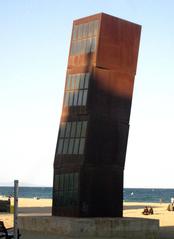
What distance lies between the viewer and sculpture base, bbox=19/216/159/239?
2545cm

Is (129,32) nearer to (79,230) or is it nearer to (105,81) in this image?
(105,81)

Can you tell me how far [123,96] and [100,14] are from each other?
418 cm

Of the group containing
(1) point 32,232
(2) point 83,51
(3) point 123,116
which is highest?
(2) point 83,51

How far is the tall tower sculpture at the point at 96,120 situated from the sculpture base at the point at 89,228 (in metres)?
1.34

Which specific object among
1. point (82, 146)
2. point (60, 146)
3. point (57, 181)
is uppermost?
point (82, 146)

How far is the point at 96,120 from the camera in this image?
2786cm

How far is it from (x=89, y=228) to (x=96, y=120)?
5204mm

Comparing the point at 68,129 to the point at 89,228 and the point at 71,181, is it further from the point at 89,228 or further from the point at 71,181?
the point at 89,228

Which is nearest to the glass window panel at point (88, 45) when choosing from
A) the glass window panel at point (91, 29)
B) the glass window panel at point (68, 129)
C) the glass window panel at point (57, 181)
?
the glass window panel at point (91, 29)

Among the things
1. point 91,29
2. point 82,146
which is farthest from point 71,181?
point 91,29

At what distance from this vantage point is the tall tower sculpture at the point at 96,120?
27.7m

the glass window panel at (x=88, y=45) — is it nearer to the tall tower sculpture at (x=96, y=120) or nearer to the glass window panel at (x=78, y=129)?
the tall tower sculpture at (x=96, y=120)

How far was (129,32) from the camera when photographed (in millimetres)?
29484

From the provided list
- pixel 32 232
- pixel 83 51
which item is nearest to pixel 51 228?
pixel 32 232
